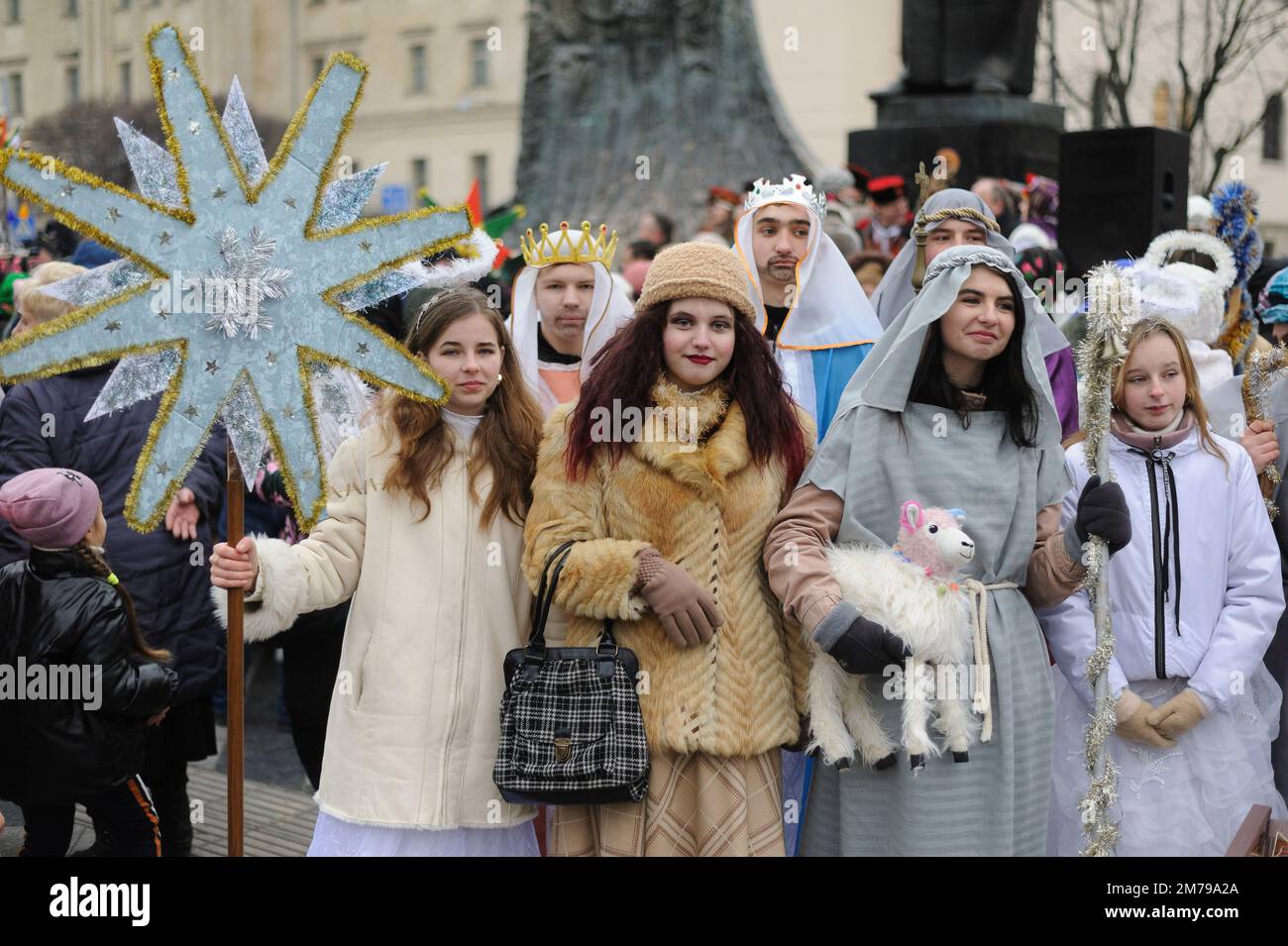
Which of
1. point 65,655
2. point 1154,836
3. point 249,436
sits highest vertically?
point 249,436

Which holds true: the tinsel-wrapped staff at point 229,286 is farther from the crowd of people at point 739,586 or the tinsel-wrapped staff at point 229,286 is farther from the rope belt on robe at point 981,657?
the rope belt on robe at point 981,657

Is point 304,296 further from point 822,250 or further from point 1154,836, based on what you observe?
point 1154,836

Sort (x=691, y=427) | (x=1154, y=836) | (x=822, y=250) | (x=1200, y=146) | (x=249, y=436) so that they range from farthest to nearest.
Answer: (x=1200, y=146) → (x=822, y=250) → (x=1154, y=836) → (x=691, y=427) → (x=249, y=436)

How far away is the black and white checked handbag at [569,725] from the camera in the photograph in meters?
3.57

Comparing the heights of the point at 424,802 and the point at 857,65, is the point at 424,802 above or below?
below

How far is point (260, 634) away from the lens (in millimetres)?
3756

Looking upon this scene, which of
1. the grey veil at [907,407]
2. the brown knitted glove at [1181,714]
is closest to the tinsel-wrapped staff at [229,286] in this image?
the grey veil at [907,407]

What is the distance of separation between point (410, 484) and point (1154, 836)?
7.32ft

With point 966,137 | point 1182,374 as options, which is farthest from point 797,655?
point 966,137

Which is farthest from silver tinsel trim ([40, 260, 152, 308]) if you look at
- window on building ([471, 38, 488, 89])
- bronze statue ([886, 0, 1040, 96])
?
window on building ([471, 38, 488, 89])

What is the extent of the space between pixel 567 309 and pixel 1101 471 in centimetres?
195

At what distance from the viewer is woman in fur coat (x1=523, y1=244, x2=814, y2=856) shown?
11.9 ft
